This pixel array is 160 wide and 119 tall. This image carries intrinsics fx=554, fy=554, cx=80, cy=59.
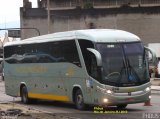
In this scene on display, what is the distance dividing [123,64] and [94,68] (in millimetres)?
1033

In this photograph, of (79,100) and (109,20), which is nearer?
(79,100)

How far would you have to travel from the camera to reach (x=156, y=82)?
42.4 metres

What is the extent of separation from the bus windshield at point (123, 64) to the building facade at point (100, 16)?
47.5 m

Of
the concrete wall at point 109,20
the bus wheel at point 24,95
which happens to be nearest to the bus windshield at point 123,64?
the bus wheel at point 24,95

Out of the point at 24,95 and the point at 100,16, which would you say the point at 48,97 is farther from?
the point at 100,16

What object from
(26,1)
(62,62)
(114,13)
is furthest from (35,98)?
(26,1)

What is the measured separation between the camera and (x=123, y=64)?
19.1 meters

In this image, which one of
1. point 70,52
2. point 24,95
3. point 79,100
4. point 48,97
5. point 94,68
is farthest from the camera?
point 24,95

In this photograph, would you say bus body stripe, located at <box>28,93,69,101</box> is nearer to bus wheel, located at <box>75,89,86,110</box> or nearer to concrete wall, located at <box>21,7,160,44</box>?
bus wheel, located at <box>75,89,86,110</box>

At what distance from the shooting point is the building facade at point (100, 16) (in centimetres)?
6838

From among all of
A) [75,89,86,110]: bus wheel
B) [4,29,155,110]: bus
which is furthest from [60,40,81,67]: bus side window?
Result: [75,89,86,110]: bus wheel

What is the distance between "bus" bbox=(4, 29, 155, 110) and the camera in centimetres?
1897

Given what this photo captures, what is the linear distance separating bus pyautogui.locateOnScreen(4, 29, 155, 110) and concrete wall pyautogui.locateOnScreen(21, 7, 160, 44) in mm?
45128

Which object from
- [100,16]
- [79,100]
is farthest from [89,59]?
[100,16]
